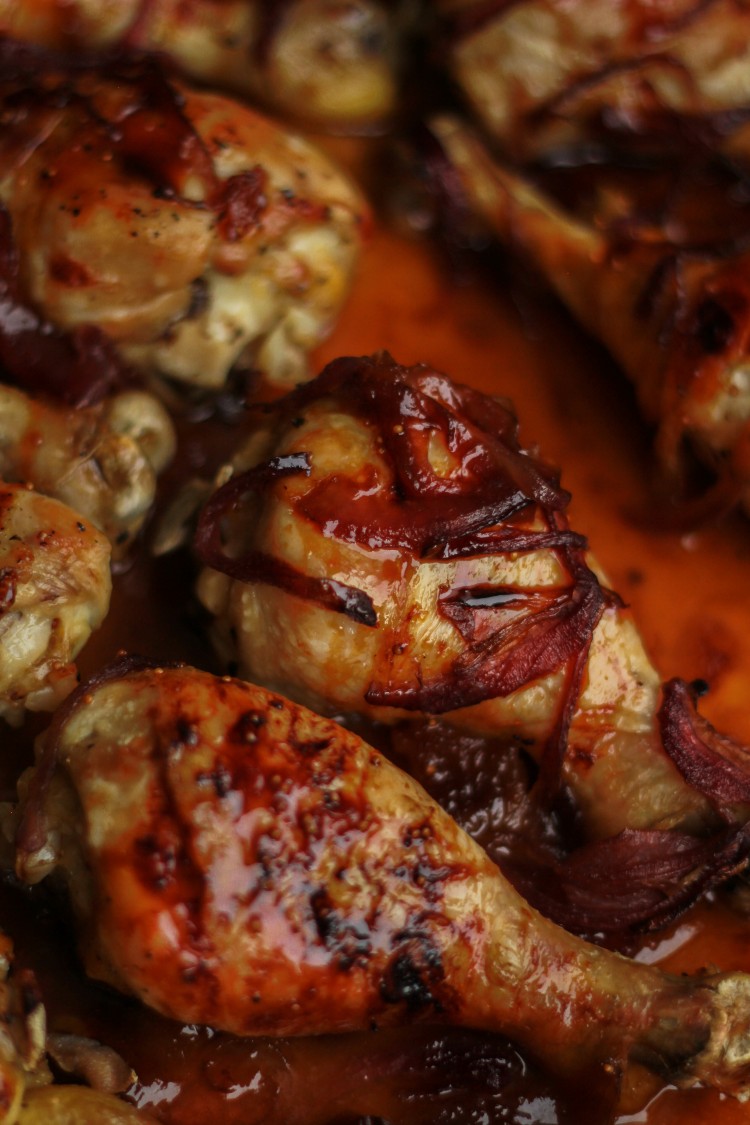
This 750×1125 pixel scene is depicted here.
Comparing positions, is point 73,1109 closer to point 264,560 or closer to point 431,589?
point 264,560

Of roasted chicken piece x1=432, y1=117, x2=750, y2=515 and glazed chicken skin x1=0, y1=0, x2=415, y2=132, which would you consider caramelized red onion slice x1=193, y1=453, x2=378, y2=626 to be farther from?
glazed chicken skin x1=0, y1=0, x2=415, y2=132

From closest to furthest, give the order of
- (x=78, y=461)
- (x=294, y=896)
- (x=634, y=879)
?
(x=294, y=896) → (x=634, y=879) → (x=78, y=461)

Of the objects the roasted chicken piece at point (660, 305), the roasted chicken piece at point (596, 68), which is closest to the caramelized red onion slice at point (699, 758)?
the roasted chicken piece at point (660, 305)

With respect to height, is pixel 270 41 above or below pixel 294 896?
above

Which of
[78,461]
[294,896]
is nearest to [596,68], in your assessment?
[78,461]

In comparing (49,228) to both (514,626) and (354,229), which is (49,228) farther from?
(514,626)
